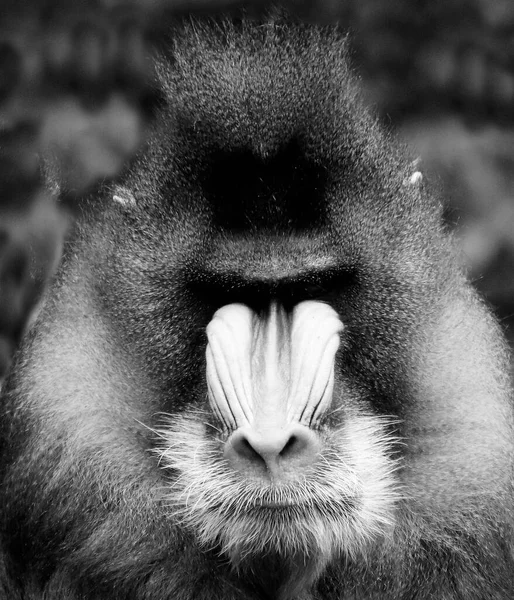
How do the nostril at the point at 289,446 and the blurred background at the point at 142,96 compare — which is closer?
the nostril at the point at 289,446

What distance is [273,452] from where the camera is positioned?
11.3 ft

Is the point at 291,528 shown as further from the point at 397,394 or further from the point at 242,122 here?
the point at 242,122

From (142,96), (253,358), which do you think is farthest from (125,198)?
(142,96)

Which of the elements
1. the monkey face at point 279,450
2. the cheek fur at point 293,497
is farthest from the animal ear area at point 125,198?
the cheek fur at point 293,497

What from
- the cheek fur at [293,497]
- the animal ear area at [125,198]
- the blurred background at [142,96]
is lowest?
the cheek fur at [293,497]

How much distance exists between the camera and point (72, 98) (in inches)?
245

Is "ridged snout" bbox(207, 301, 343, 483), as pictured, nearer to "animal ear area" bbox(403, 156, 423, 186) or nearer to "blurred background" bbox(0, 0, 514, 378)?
"animal ear area" bbox(403, 156, 423, 186)

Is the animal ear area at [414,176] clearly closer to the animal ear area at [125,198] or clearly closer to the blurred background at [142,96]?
the animal ear area at [125,198]

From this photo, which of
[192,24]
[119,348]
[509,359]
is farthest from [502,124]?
[119,348]

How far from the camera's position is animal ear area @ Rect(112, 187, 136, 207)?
4039mm

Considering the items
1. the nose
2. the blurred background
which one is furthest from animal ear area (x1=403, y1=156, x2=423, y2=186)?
the blurred background

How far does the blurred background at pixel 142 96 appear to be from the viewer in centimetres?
602

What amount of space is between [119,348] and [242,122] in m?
0.91

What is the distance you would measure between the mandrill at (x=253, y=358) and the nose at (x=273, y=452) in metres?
0.13
